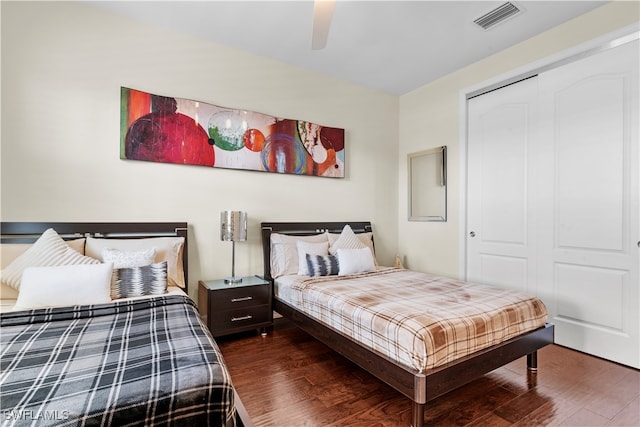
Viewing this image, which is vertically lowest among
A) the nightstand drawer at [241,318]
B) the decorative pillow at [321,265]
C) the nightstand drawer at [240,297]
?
the nightstand drawer at [241,318]

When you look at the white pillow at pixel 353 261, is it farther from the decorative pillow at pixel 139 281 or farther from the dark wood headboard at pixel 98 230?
the decorative pillow at pixel 139 281

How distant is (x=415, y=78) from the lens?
4.01m

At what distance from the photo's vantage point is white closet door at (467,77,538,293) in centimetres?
312

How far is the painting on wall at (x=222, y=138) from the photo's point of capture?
2822mm

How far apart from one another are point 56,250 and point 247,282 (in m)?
1.50

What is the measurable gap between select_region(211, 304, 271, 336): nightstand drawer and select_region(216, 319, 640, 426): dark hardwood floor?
0.23m

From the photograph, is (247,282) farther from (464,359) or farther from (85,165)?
(464,359)

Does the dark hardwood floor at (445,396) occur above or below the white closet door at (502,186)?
below

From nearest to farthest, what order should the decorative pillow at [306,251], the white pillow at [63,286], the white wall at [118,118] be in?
the white pillow at [63,286] → the white wall at [118,118] → the decorative pillow at [306,251]

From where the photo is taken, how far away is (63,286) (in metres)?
1.96

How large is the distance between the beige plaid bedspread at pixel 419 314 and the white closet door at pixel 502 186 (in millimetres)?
892

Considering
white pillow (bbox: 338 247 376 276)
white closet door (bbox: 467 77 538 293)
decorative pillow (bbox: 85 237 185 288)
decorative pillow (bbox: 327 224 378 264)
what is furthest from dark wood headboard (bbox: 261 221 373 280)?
white closet door (bbox: 467 77 538 293)

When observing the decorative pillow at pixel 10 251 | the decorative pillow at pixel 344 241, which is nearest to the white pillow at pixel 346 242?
the decorative pillow at pixel 344 241

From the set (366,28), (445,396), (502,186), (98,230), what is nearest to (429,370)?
(445,396)
